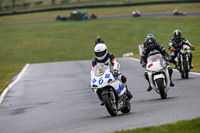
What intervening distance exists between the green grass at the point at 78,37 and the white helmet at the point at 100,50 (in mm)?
25373

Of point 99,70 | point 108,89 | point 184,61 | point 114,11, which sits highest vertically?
point 99,70

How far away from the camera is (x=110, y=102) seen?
926cm

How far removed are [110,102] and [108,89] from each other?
1.13ft

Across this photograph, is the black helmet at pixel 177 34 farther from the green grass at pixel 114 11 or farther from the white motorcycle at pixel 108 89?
the green grass at pixel 114 11

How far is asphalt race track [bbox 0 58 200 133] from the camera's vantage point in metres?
8.54

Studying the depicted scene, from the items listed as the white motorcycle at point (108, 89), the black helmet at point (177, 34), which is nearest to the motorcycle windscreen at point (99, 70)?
the white motorcycle at point (108, 89)

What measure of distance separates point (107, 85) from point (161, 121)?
6.13 feet

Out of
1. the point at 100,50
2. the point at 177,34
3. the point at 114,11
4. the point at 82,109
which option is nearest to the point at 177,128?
the point at 100,50

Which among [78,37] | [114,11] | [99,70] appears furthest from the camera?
[114,11]

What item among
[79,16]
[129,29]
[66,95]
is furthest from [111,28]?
[66,95]

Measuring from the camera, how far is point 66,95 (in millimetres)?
15422

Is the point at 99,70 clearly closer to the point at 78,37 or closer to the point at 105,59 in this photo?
the point at 105,59

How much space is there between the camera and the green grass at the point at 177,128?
674cm

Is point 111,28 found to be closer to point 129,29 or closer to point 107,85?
point 129,29
